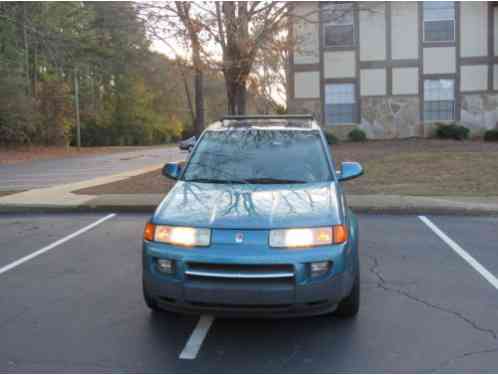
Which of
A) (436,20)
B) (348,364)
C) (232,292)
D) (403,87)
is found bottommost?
(348,364)

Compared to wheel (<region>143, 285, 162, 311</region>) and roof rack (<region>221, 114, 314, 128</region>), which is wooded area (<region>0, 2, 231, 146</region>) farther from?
wheel (<region>143, 285, 162, 311</region>)

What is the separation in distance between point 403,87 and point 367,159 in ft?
25.3

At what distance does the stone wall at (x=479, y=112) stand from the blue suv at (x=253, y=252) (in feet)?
69.9

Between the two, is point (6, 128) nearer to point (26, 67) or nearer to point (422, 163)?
point (26, 67)

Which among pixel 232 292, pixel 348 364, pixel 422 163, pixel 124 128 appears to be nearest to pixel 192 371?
pixel 232 292

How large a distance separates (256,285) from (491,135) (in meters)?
21.9

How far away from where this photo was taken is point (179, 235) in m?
4.31

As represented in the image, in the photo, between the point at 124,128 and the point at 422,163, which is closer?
the point at 422,163

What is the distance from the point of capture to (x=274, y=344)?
14.2 ft

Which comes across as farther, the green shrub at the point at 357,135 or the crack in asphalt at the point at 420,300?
the green shrub at the point at 357,135

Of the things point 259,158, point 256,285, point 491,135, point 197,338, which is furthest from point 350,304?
point 491,135

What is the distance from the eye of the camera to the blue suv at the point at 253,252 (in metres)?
4.05

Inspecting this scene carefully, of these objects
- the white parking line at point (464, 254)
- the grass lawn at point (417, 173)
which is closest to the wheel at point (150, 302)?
the white parking line at point (464, 254)

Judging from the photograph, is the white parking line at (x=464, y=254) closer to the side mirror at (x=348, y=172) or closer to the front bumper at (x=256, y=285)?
the side mirror at (x=348, y=172)
